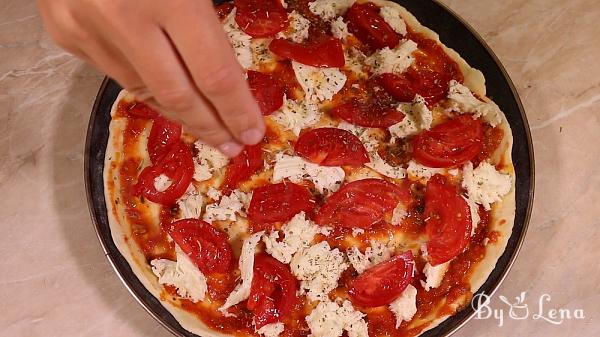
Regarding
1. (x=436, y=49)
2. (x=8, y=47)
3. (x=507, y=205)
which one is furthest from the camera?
(x=8, y=47)

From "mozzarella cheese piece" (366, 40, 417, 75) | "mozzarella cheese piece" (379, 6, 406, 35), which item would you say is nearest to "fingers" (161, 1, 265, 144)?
"mozzarella cheese piece" (366, 40, 417, 75)

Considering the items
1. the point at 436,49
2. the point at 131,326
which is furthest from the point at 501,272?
the point at 131,326

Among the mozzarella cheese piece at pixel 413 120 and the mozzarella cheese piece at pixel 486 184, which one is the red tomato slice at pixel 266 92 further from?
the mozzarella cheese piece at pixel 486 184

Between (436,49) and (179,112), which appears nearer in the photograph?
(179,112)

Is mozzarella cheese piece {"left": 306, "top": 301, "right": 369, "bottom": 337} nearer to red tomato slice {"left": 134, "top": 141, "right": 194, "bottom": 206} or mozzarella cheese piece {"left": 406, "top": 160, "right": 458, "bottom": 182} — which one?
mozzarella cheese piece {"left": 406, "top": 160, "right": 458, "bottom": 182}

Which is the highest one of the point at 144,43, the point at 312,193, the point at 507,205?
the point at 144,43

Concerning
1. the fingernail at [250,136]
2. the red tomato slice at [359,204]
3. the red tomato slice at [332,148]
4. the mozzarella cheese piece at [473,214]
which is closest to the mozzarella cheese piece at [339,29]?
the red tomato slice at [332,148]

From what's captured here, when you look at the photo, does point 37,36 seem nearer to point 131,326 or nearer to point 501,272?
point 131,326
